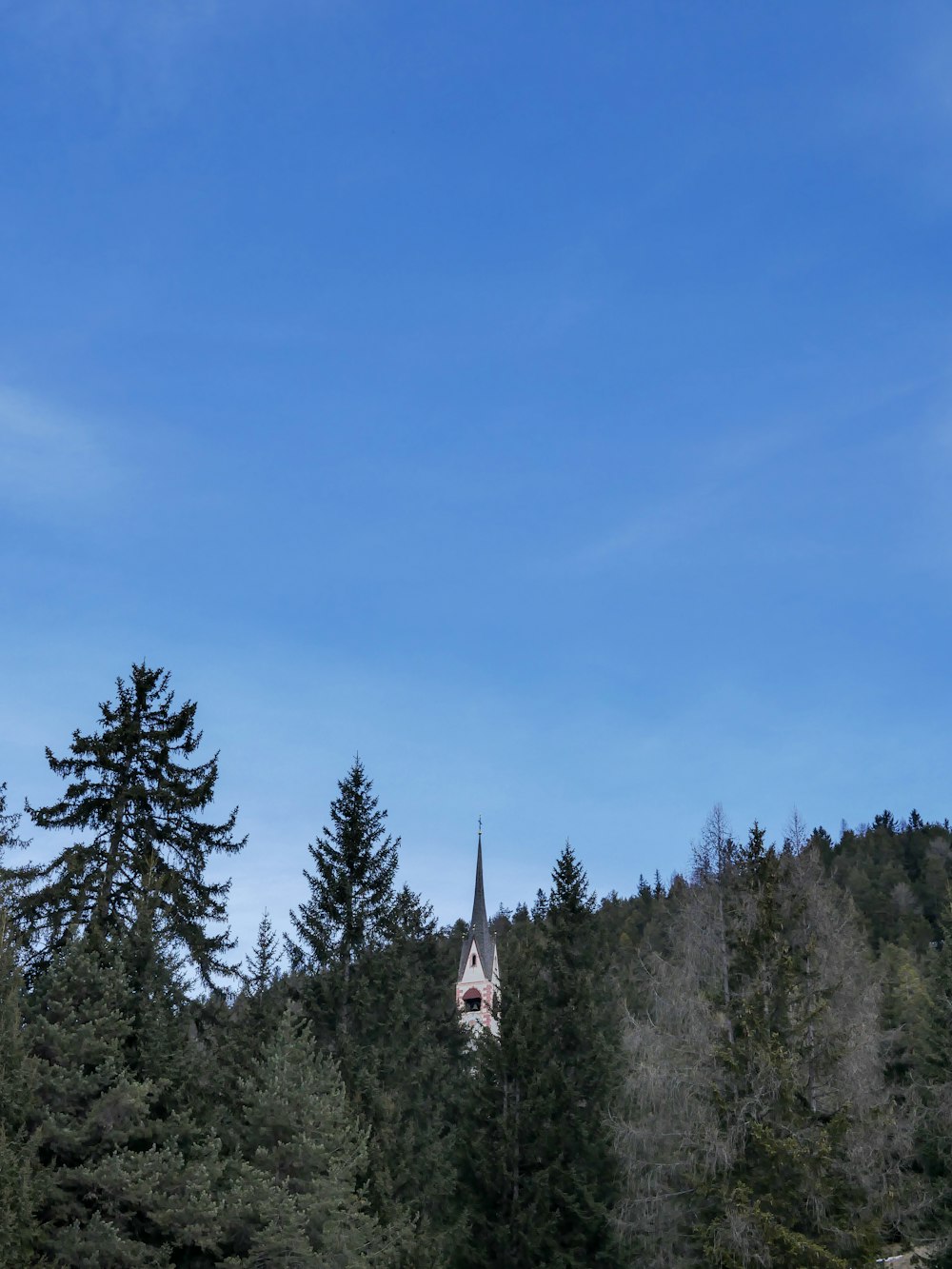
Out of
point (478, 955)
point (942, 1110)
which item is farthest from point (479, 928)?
point (942, 1110)

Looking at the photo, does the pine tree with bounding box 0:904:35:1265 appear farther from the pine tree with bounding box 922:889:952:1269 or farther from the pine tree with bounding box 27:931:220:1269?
the pine tree with bounding box 922:889:952:1269

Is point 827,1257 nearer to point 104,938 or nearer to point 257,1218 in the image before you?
point 257,1218

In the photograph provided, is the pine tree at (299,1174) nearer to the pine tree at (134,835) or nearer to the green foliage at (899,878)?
the pine tree at (134,835)

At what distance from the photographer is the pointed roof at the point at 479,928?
111812 millimetres

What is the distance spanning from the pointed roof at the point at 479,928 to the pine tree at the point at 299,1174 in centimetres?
8309

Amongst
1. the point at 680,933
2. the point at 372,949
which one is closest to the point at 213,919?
the point at 372,949

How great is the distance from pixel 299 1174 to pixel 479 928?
280 feet

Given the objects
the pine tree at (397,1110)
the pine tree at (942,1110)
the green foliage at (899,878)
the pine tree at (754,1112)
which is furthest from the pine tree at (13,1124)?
the green foliage at (899,878)

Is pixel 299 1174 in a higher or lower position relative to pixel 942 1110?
lower

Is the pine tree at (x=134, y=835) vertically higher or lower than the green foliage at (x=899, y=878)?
lower

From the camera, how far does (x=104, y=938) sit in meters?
30.9

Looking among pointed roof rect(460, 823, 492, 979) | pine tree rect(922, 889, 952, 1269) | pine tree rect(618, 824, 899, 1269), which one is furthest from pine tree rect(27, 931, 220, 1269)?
pointed roof rect(460, 823, 492, 979)

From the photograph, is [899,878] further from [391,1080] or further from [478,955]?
[391,1080]

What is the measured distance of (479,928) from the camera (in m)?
113
